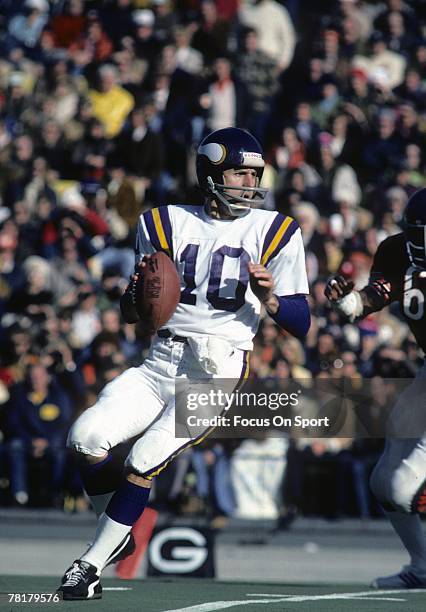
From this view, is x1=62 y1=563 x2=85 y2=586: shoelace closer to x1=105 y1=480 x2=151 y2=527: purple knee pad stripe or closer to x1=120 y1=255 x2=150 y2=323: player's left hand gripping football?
x1=105 y1=480 x2=151 y2=527: purple knee pad stripe

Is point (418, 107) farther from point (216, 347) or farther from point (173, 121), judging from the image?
point (216, 347)

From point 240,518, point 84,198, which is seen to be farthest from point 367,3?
point 240,518

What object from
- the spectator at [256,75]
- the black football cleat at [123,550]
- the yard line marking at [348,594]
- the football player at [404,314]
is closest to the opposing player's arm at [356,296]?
the football player at [404,314]

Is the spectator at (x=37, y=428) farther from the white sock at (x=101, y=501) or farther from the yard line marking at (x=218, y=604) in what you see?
the yard line marking at (x=218, y=604)

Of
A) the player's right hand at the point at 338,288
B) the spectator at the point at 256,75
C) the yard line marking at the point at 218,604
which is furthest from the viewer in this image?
the spectator at the point at 256,75

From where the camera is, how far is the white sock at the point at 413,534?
6.89m

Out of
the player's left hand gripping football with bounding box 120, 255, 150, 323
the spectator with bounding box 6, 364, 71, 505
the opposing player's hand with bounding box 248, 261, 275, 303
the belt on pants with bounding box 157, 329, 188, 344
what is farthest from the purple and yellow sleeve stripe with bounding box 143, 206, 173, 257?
the spectator with bounding box 6, 364, 71, 505

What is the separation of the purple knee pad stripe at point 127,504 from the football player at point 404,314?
51.5 inches

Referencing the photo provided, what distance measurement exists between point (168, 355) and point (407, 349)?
5.76m

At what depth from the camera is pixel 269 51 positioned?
14.9 m

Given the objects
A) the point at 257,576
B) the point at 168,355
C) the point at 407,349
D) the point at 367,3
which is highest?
the point at 367,3

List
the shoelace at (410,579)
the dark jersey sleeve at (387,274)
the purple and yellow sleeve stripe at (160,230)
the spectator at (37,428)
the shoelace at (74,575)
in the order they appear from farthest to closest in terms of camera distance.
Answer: the spectator at (37,428), the shoelace at (410,579), the dark jersey sleeve at (387,274), the purple and yellow sleeve stripe at (160,230), the shoelace at (74,575)

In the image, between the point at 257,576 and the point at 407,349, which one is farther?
the point at 407,349

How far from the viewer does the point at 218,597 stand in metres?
6.34
